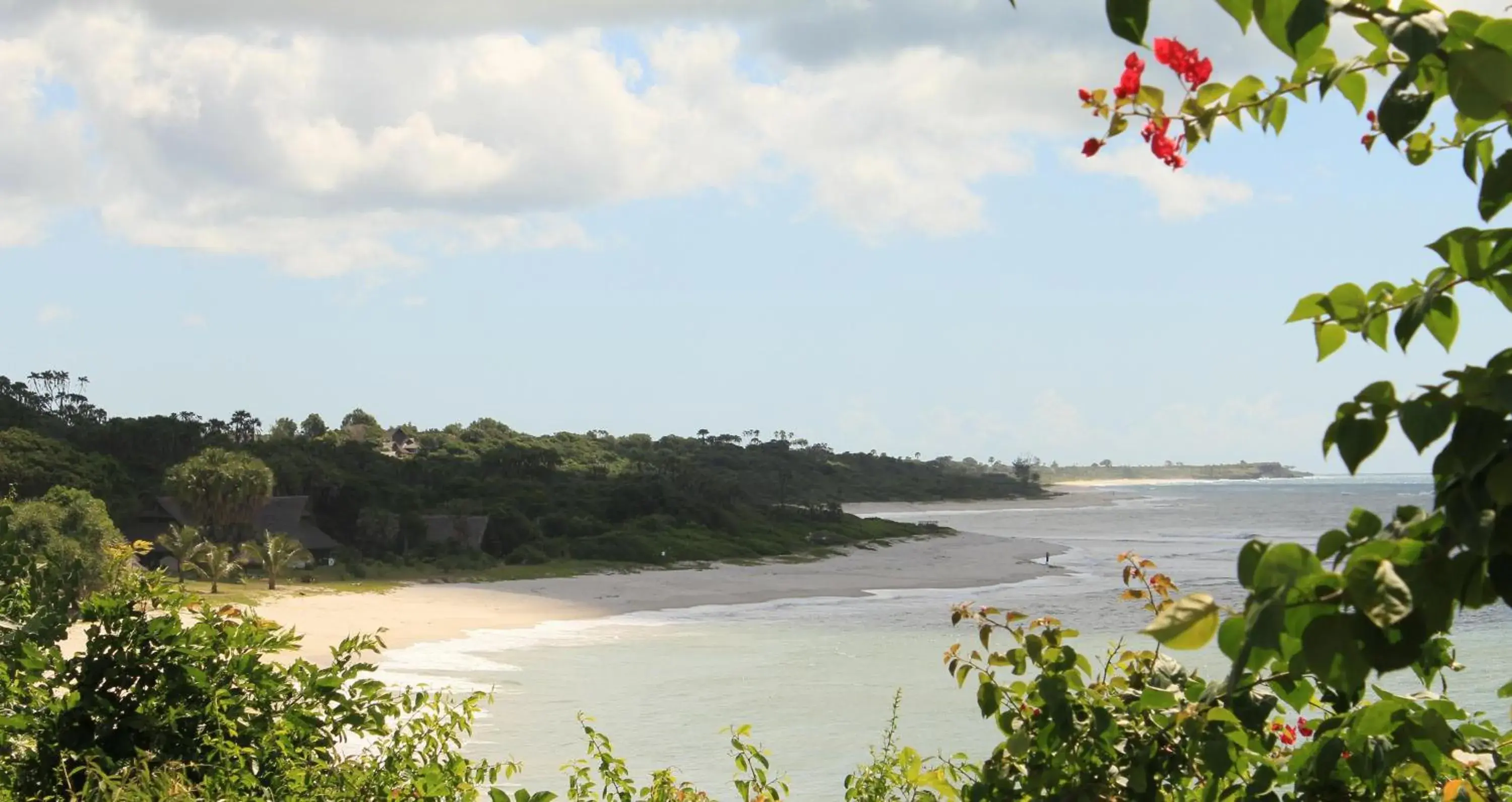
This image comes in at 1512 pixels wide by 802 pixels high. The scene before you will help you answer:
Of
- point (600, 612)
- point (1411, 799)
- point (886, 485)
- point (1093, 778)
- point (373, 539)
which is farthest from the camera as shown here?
point (886, 485)

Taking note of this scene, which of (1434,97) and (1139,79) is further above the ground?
(1139,79)

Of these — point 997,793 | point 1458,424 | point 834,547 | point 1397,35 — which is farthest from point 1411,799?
point 834,547

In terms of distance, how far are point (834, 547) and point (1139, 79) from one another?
61.8 metres

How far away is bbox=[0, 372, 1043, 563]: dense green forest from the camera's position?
48.1 m

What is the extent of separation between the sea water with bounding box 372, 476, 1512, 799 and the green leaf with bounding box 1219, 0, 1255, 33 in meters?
0.43

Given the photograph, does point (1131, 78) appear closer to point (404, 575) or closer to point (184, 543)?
point (184, 543)

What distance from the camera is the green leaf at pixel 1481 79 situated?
109 cm

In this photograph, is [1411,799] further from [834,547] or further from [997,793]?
[834,547]

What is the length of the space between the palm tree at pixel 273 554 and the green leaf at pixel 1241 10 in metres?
37.1

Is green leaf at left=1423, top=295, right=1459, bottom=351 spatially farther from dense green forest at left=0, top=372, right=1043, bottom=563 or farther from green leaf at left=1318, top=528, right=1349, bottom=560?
dense green forest at left=0, top=372, right=1043, bottom=563

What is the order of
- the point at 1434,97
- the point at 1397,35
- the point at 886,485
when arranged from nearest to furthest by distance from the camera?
1. the point at 1397,35
2. the point at 1434,97
3. the point at 886,485

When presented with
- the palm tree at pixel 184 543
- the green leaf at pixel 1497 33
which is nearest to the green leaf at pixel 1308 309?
the green leaf at pixel 1497 33

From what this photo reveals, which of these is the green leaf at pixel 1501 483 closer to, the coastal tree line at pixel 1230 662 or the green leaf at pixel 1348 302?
the coastal tree line at pixel 1230 662

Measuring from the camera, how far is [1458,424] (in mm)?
1128
